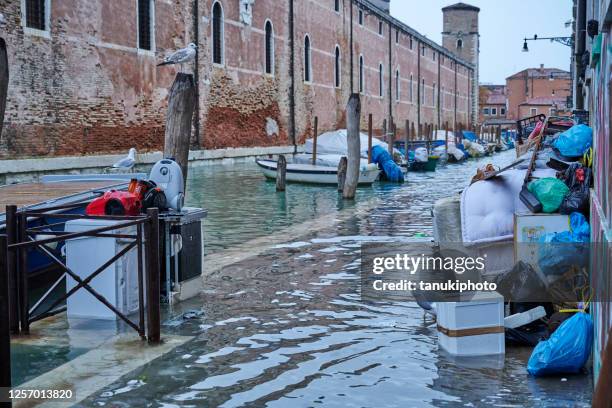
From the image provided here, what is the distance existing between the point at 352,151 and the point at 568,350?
13.3m

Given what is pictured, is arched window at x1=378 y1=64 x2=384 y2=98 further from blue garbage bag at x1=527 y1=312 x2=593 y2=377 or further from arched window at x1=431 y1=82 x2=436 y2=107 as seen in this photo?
blue garbage bag at x1=527 y1=312 x2=593 y2=377

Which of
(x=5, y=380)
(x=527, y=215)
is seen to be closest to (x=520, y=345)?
(x=527, y=215)

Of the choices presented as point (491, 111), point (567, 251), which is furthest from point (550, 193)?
point (491, 111)

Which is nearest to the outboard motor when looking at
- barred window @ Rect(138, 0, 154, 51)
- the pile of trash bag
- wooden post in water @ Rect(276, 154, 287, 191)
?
the pile of trash bag

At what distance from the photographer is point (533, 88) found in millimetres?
86562

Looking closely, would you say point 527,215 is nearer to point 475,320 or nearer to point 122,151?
point 475,320

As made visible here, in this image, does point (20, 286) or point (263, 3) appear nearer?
point (20, 286)

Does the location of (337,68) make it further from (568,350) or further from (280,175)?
(568,350)

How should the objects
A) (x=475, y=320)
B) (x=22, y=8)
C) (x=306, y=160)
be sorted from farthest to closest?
(x=306, y=160)
(x=22, y=8)
(x=475, y=320)

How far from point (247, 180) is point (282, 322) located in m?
15.2

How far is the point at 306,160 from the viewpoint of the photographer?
917 inches

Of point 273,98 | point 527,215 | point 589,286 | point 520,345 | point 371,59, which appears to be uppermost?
point 371,59

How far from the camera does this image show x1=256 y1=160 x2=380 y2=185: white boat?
19703 mm

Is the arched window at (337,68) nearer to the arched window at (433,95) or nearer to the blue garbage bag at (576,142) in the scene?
the arched window at (433,95)
